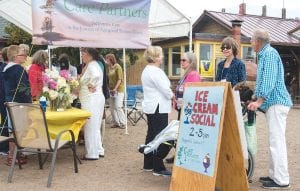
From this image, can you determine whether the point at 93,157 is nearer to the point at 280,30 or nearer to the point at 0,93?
the point at 0,93

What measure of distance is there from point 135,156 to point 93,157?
2.32ft

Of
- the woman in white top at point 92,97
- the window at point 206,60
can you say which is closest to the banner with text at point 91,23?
the woman in white top at point 92,97

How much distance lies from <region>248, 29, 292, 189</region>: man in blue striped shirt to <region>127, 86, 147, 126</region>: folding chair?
6932 mm

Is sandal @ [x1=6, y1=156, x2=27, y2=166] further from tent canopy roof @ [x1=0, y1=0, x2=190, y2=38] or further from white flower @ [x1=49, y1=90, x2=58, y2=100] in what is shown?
tent canopy roof @ [x1=0, y1=0, x2=190, y2=38]

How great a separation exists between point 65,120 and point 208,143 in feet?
8.19

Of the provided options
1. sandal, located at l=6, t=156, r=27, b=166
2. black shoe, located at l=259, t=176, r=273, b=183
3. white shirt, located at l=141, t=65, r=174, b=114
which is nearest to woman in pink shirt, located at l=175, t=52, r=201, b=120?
white shirt, located at l=141, t=65, r=174, b=114

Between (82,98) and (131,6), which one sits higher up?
(131,6)

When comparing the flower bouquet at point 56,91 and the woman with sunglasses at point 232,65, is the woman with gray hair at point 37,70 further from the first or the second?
the woman with sunglasses at point 232,65

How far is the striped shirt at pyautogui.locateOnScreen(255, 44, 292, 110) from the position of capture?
5.23 meters

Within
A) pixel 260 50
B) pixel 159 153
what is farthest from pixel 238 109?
pixel 159 153

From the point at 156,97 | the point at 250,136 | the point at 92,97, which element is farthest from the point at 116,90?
the point at 250,136

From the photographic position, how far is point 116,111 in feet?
37.8

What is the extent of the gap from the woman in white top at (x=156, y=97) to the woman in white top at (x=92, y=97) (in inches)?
48.6

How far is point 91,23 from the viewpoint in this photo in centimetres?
770
